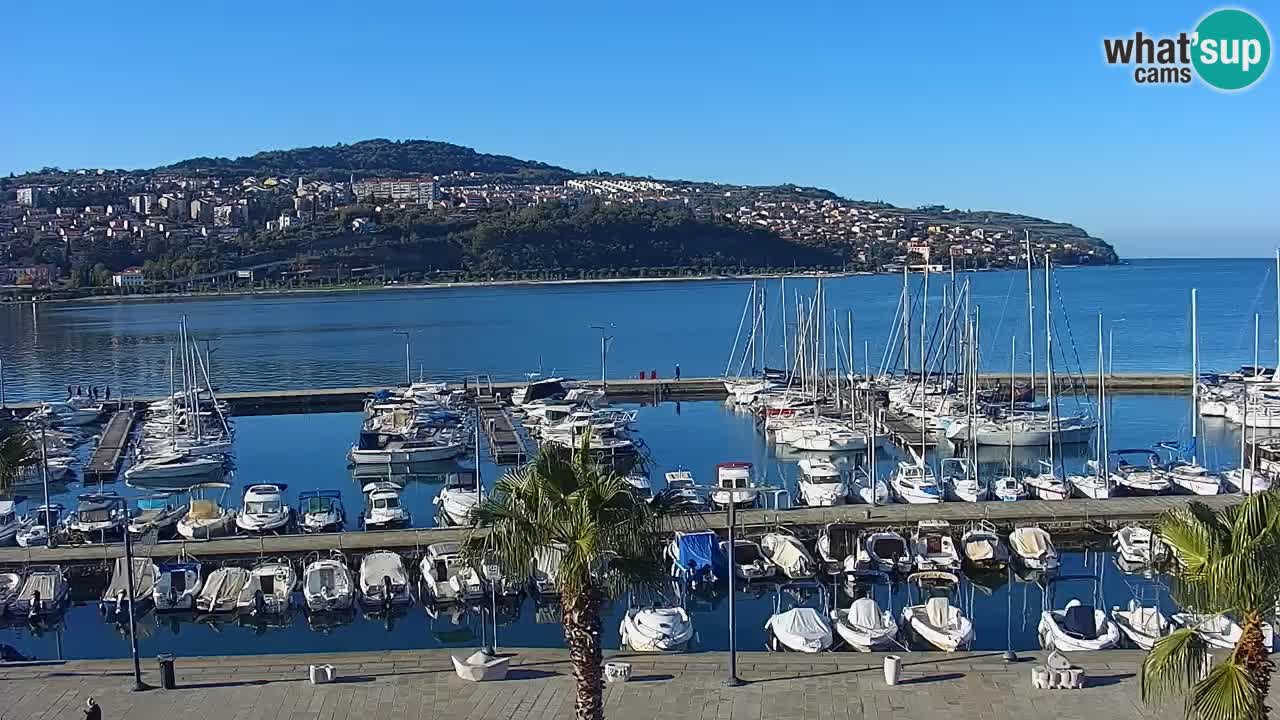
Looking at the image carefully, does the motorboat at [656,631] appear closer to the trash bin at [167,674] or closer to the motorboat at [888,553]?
the motorboat at [888,553]

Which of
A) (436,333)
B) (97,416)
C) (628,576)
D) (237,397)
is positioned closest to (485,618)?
(628,576)

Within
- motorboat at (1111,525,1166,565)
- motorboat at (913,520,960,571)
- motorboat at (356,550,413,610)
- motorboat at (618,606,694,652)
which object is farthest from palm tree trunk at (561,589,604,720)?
motorboat at (1111,525,1166,565)

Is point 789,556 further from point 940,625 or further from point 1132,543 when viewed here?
point 1132,543

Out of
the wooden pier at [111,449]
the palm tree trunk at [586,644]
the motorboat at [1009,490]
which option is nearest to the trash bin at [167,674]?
the palm tree trunk at [586,644]

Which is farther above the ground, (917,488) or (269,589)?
(917,488)

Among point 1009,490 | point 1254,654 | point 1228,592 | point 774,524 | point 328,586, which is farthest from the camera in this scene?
point 1009,490

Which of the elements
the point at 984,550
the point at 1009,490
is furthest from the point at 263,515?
the point at 1009,490

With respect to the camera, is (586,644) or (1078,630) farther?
(1078,630)
